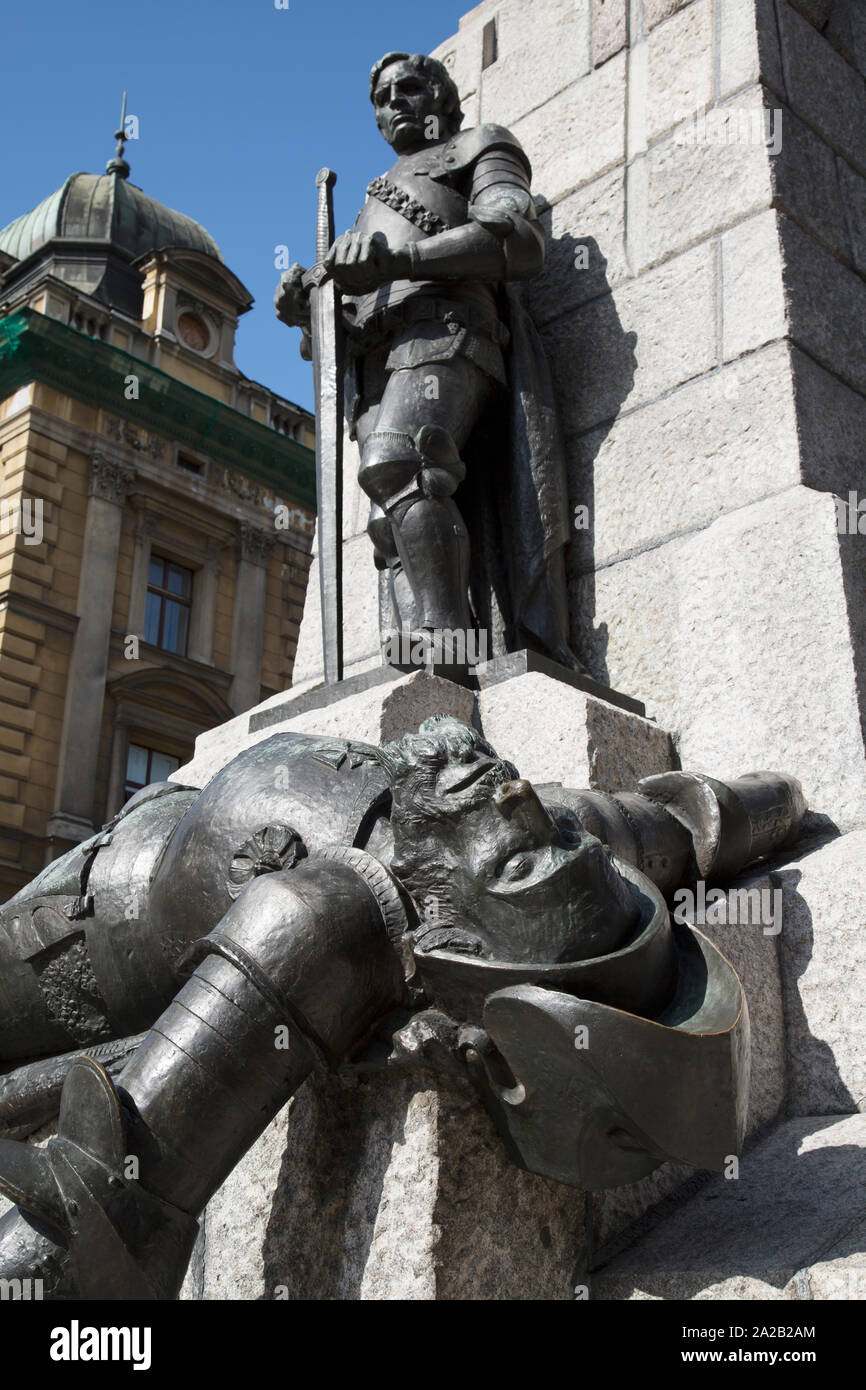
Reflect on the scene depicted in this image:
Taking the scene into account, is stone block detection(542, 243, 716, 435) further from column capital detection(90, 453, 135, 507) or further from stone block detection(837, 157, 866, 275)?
column capital detection(90, 453, 135, 507)

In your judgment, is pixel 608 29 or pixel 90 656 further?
pixel 90 656

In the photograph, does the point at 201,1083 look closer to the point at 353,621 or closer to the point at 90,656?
the point at 353,621

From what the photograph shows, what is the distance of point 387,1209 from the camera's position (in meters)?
2.06

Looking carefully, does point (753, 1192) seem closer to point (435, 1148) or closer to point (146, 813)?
point (435, 1148)

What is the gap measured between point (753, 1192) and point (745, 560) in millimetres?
1904

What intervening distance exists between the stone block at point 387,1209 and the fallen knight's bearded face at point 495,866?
0.31m

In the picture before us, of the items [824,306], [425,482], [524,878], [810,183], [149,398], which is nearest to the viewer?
[524,878]

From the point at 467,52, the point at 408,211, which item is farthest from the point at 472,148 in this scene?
the point at 467,52

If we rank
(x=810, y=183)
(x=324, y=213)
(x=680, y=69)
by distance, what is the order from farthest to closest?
1. (x=680, y=69)
2. (x=810, y=183)
3. (x=324, y=213)

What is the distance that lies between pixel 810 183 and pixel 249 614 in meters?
20.8

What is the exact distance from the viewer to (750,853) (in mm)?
3010

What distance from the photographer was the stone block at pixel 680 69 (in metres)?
4.86

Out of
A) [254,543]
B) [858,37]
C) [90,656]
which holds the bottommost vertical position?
[858,37]

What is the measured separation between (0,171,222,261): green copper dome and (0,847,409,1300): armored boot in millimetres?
28136
